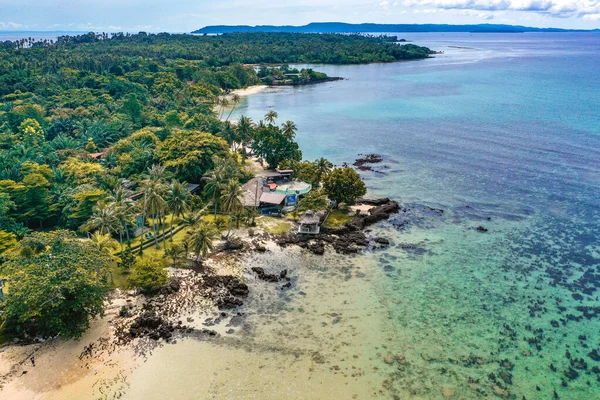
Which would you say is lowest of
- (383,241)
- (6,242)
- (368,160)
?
(383,241)

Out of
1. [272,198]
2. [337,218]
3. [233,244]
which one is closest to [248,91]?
[272,198]

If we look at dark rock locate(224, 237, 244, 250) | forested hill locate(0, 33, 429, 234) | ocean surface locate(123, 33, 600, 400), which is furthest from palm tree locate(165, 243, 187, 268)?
forested hill locate(0, 33, 429, 234)

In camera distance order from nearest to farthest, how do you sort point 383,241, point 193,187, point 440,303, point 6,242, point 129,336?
point 129,336 → point 440,303 → point 6,242 → point 383,241 → point 193,187

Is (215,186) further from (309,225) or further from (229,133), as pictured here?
(229,133)

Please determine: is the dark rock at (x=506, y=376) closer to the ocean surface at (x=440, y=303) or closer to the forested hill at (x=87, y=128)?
the ocean surface at (x=440, y=303)

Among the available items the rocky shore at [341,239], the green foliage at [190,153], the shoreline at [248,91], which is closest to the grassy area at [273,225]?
the rocky shore at [341,239]

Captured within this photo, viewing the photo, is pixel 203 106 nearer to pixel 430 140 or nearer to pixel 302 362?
pixel 430 140
